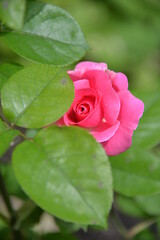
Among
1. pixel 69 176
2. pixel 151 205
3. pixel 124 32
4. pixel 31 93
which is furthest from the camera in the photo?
pixel 124 32

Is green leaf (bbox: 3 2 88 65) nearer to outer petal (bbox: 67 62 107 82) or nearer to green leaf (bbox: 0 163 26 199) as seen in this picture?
outer petal (bbox: 67 62 107 82)

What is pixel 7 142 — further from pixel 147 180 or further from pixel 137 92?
pixel 137 92

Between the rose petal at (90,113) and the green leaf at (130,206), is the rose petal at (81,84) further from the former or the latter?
the green leaf at (130,206)

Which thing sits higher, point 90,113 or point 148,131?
point 90,113

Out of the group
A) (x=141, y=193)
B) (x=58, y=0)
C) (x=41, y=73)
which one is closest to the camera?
(x=41, y=73)

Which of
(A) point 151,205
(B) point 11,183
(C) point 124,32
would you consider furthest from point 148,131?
(C) point 124,32

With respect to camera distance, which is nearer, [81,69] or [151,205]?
[81,69]

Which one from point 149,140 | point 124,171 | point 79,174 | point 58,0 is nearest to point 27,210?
point 124,171

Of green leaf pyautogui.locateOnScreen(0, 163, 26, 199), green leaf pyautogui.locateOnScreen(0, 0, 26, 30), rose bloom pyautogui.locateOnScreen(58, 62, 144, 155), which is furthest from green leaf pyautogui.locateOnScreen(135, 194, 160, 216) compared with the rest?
green leaf pyautogui.locateOnScreen(0, 0, 26, 30)

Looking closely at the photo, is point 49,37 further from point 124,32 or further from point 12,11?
point 124,32
